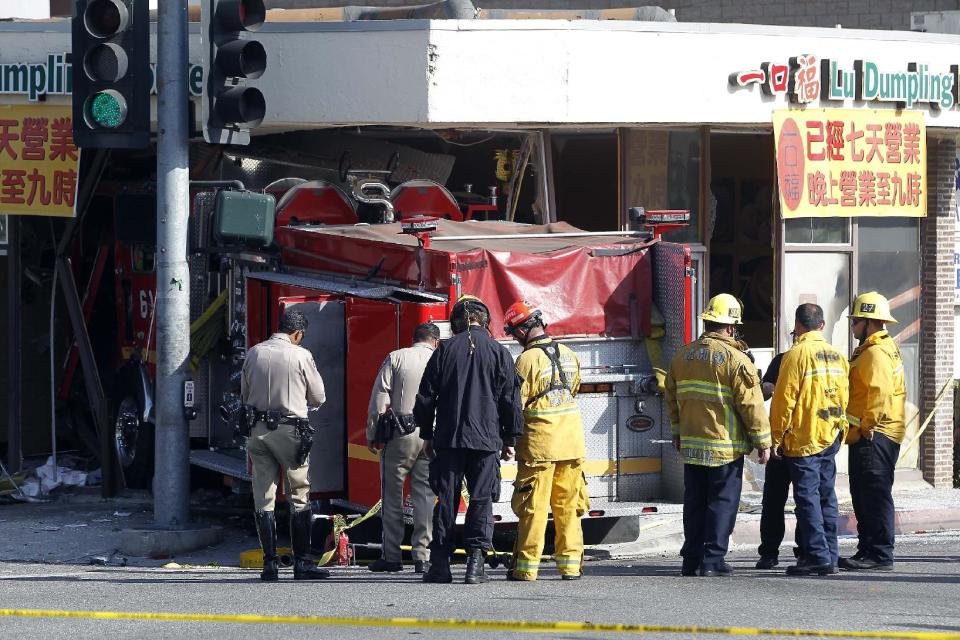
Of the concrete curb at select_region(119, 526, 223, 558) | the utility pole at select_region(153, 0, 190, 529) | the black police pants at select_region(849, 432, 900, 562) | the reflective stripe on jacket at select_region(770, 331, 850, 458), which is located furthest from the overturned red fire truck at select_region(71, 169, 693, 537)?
the black police pants at select_region(849, 432, 900, 562)

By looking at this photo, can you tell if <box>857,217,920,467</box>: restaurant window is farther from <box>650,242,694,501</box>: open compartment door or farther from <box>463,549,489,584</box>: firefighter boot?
<box>463,549,489,584</box>: firefighter boot

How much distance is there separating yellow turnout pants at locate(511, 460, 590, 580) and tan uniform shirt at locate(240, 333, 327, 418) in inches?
58.3

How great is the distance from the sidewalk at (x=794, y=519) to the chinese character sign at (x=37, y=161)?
232 inches

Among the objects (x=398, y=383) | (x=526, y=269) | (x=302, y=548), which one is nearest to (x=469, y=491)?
(x=398, y=383)

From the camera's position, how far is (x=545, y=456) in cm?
937

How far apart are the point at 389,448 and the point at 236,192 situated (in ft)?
7.51

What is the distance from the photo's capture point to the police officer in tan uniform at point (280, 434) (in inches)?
381

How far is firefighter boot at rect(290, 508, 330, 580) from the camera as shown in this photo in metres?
9.70

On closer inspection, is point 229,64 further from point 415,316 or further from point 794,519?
point 794,519

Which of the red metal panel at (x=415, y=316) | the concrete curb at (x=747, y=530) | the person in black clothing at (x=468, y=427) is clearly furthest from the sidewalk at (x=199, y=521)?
the red metal panel at (x=415, y=316)

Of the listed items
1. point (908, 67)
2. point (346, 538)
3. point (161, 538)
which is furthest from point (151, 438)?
point (908, 67)

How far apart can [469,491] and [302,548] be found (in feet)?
4.05

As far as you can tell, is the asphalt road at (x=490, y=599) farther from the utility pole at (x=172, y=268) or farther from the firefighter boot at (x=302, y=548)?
the utility pole at (x=172, y=268)

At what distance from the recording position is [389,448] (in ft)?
33.0
